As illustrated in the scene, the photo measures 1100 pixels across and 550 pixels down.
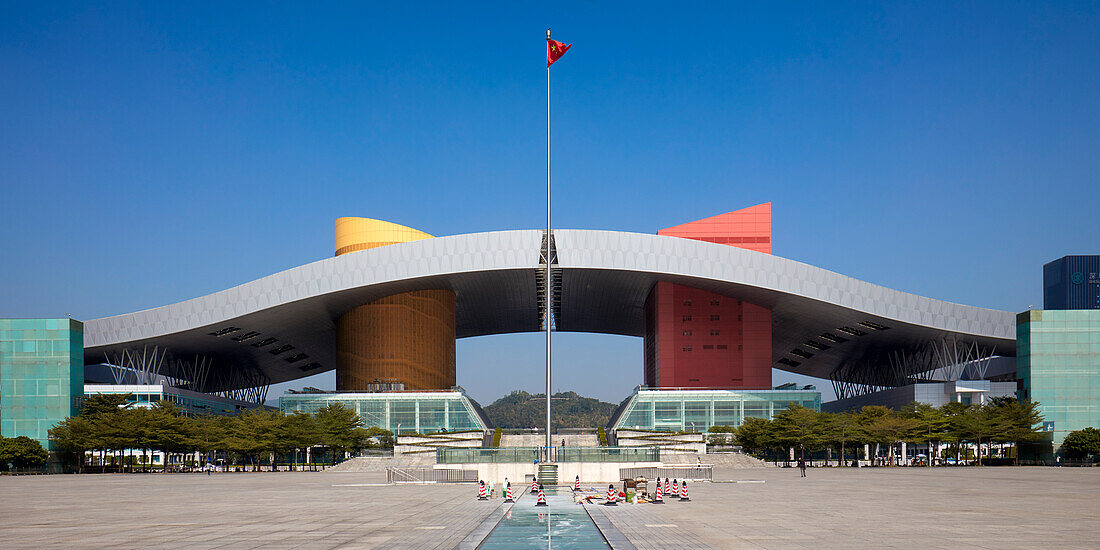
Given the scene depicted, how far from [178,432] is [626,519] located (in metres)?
49.5

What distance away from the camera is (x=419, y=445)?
68.1m

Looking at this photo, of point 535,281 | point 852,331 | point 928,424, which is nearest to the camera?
point 928,424

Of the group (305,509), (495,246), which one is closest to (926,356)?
(495,246)

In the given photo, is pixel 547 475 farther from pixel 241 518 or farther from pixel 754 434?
pixel 754 434

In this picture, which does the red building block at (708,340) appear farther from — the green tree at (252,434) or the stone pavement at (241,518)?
the stone pavement at (241,518)

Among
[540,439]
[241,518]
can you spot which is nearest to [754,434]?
[540,439]

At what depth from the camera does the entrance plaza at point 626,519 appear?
52.2 ft

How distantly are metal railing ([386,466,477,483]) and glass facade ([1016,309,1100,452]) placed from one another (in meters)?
45.4

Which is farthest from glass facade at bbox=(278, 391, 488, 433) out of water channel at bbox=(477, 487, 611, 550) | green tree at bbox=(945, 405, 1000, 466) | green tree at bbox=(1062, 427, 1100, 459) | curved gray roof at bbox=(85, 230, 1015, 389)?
water channel at bbox=(477, 487, 611, 550)

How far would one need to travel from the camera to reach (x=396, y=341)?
79625 mm

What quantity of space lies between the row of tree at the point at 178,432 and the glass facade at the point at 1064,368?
159 feet

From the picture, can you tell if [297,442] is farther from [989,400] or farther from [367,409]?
[989,400]

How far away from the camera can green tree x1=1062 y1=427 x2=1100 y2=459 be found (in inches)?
2438

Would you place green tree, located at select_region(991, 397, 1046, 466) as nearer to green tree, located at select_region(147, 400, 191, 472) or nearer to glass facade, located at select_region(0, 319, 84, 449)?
green tree, located at select_region(147, 400, 191, 472)
